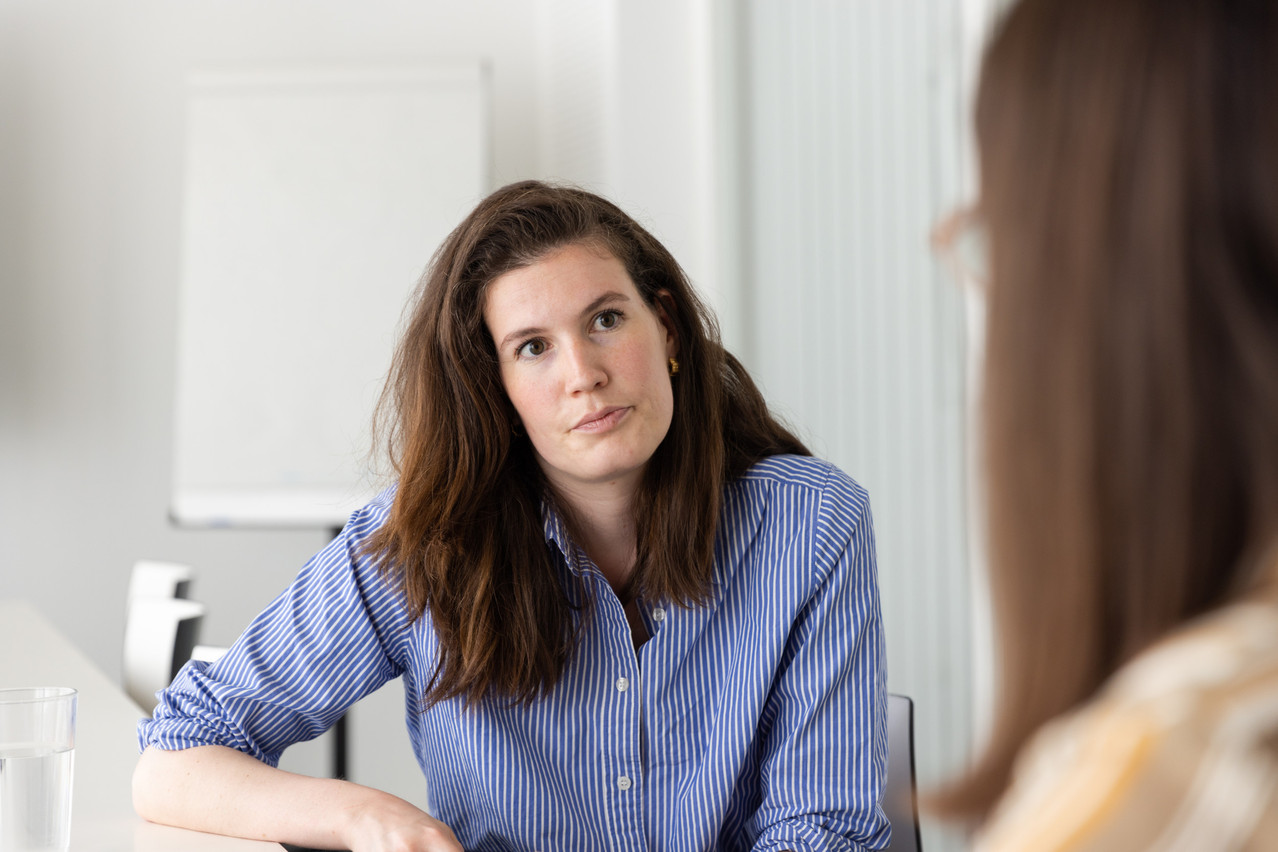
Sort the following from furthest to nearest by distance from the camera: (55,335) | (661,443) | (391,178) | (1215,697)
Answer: (55,335) → (391,178) → (661,443) → (1215,697)

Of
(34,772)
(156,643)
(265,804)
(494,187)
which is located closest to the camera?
(34,772)

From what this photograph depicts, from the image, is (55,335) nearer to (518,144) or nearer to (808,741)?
(518,144)

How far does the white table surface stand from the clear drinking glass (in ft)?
0.29

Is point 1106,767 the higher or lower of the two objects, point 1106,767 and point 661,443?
the lower

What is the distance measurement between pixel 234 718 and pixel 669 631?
49cm

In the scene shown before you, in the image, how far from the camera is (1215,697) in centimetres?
45

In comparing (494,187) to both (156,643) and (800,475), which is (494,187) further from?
(800,475)

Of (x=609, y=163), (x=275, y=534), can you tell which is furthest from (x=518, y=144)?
(x=275, y=534)

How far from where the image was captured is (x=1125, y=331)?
52 centimetres

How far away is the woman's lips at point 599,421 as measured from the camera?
1314mm

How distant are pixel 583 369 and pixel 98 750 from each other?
0.83m

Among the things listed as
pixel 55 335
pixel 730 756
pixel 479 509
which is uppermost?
pixel 55 335

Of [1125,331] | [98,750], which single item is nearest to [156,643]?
[98,750]

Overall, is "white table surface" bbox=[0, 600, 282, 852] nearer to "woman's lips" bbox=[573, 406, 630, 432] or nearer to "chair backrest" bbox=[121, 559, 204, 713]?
"chair backrest" bbox=[121, 559, 204, 713]
